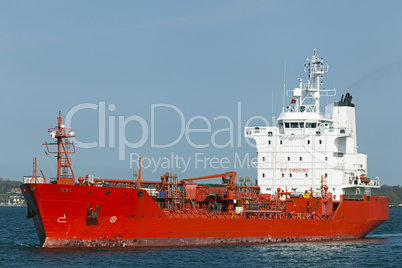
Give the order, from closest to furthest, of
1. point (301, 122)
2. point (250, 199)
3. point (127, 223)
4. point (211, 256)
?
point (211, 256)
point (127, 223)
point (250, 199)
point (301, 122)

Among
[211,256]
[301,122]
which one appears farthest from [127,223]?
[301,122]

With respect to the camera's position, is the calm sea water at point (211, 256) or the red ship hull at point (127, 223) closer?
the calm sea water at point (211, 256)

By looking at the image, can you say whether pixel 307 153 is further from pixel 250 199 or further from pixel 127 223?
pixel 127 223

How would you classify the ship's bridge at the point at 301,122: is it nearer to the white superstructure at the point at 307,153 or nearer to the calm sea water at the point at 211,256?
the white superstructure at the point at 307,153

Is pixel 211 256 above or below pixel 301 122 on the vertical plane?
below

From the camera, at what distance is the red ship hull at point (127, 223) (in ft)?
112

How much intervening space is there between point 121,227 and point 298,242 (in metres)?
12.9

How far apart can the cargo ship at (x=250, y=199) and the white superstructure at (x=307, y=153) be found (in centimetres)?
7

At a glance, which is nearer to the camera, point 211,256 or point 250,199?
point 211,256

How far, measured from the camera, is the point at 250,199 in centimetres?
4197

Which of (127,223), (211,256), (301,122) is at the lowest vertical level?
(211,256)

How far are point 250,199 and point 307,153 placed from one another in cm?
681

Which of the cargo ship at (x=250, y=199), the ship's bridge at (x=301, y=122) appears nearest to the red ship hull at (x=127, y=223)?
the cargo ship at (x=250, y=199)

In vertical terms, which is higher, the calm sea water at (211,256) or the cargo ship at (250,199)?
the cargo ship at (250,199)
